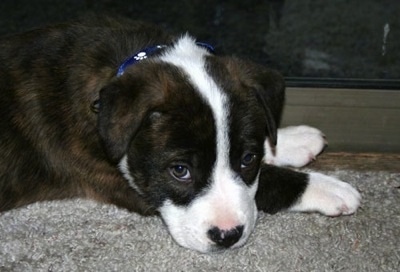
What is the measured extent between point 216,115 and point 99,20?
Result: 30.7 inches

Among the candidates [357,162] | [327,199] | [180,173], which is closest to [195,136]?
[180,173]

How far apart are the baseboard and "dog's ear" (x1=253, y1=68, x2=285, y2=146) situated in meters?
0.89

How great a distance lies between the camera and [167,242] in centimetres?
301

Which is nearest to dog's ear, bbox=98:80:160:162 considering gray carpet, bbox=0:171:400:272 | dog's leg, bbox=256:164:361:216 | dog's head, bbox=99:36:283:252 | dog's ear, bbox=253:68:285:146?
dog's head, bbox=99:36:283:252

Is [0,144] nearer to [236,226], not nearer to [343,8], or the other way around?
[236,226]

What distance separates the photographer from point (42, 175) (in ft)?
9.99

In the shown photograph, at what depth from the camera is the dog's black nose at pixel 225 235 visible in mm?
2621

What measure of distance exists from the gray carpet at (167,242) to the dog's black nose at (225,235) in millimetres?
275

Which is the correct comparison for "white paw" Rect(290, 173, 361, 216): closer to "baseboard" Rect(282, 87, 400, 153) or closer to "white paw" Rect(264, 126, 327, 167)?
"white paw" Rect(264, 126, 327, 167)

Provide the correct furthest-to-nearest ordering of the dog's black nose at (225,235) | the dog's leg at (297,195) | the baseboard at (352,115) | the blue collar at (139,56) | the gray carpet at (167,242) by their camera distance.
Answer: the baseboard at (352,115)
the dog's leg at (297,195)
the gray carpet at (167,242)
the blue collar at (139,56)
the dog's black nose at (225,235)

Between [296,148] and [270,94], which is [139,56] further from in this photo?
[296,148]

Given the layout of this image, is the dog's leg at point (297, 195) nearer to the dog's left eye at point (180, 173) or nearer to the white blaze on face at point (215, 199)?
the white blaze on face at point (215, 199)

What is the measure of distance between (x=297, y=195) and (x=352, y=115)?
0.74 m

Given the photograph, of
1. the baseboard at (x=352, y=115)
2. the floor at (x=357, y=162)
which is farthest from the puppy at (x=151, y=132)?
the baseboard at (x=352, y=115)
